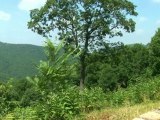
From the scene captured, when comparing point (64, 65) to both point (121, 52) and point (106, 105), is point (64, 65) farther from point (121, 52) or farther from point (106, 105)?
point (121, 52)

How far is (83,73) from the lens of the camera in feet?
120

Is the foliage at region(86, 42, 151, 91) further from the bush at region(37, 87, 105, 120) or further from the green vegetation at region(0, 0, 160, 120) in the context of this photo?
the bush at region(37, 87, 105, 120)

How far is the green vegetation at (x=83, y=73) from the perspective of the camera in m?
10.5

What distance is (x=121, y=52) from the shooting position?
124 feet

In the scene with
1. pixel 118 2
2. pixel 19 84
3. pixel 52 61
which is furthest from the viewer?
pixel 19 84

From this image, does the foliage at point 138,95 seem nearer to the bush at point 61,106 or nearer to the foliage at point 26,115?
the bush at point 61,106

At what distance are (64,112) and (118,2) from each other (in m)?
26.7

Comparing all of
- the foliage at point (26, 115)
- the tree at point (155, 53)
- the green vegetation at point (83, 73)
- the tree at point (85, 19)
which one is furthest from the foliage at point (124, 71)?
the foliage at point (26, 115)

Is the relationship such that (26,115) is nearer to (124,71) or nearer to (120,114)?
(120,114)

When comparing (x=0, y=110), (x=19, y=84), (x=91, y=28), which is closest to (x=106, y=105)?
(x=0, y=110)

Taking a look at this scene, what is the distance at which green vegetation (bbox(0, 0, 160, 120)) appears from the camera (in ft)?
34.3

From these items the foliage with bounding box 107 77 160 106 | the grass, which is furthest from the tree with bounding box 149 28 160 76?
the grass

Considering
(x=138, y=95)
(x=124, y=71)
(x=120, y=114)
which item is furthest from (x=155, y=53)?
(x=120, y=114)

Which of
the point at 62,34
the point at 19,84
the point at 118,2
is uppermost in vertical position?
the point at 118,2
